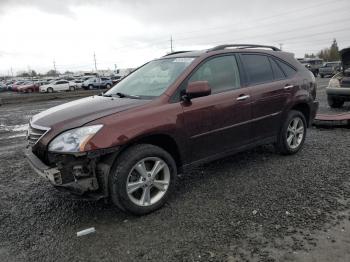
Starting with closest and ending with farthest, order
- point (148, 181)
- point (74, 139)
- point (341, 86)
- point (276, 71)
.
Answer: point (74, 139)
point (148, 181)
point (276, 71)
point (341, 86)

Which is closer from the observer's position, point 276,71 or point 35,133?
point 35,133

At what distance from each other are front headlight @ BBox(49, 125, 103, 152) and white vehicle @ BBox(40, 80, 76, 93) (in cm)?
4027

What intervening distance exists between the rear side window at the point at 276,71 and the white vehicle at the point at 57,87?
39.3m

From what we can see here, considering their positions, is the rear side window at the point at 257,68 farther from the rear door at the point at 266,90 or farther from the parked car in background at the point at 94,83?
the parked car in background at the point at 94,83

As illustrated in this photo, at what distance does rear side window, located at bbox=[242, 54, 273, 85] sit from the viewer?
16.7 ft

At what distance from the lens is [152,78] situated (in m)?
4.71

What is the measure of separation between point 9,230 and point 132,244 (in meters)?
1.40

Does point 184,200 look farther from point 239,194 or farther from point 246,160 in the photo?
point 246,160

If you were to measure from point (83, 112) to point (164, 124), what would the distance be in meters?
0.92

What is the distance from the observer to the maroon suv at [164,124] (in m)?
3.54

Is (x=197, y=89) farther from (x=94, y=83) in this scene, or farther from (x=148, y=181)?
(x=94, y=83)

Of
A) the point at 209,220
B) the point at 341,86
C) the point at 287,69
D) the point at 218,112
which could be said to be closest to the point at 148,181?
the point at 209,220

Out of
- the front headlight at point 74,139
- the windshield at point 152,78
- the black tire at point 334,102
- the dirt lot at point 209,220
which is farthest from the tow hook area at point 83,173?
the black tire at point 334,102

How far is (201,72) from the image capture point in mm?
4492
